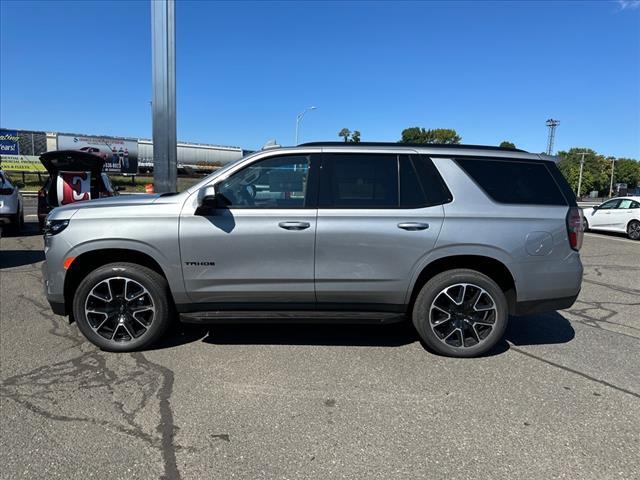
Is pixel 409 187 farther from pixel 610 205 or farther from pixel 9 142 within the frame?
pixel 9 142

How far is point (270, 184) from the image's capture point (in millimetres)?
4203

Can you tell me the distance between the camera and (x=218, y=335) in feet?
15.8

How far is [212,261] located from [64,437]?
5.53 feet

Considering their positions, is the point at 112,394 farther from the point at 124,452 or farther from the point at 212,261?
the point at 212,261

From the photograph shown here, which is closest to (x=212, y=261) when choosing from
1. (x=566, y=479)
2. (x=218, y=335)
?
(x=218, y=335)

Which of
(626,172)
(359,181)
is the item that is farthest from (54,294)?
(626,172)

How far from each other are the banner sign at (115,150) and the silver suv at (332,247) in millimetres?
38439

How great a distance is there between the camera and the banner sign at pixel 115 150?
1522 inches

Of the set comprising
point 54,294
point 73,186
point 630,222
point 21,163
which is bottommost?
point 54,294

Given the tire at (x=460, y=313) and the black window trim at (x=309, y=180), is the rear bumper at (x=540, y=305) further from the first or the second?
the black window trim at (x=309, y=180)

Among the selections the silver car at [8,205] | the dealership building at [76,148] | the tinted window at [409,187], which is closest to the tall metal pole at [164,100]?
the silver car at [8,205]

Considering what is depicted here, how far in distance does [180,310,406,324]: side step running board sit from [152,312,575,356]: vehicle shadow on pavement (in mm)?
506

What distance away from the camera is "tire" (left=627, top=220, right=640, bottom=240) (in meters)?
15.2

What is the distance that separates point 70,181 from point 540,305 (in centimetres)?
945
